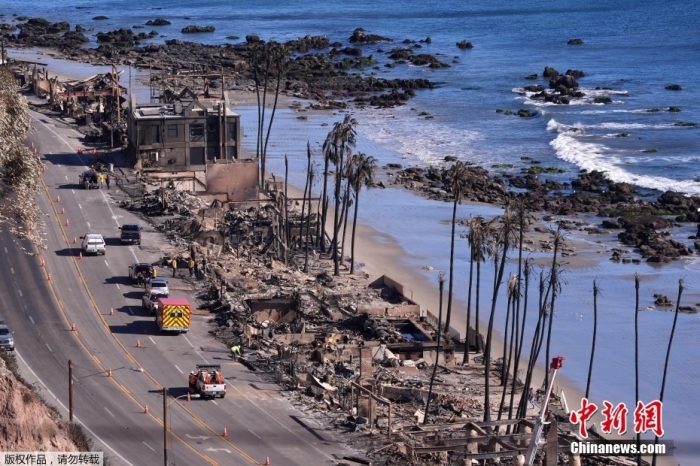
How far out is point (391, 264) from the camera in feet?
271

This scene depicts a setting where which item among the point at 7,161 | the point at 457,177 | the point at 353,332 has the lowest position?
the point at 353,332

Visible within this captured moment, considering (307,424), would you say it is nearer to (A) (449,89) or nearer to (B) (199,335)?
(B) (199,335)

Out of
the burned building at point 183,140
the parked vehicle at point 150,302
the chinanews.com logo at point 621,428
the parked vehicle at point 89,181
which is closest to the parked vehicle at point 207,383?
the parked vehicle at point 150,302

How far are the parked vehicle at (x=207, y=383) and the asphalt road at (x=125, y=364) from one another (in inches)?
15.1

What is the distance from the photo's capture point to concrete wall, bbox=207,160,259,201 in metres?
89.8

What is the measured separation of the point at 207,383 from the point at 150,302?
12.0 m

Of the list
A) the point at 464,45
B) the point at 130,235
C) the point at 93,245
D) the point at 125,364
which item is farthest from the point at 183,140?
the point at 464,45

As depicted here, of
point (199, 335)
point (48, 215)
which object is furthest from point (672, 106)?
point (199, 335)

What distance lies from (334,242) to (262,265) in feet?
18.3

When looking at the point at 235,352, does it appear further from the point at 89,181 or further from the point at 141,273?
the point at 89,181

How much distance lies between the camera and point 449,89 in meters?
155

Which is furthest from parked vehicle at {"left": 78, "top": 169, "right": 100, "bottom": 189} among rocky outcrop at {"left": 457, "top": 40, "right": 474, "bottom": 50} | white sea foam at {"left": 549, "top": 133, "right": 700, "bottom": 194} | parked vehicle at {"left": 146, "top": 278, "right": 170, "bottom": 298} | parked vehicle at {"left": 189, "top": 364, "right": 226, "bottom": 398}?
rocky outcrop at {"left": 457, "top": 40, "right": 474, "bottom": 50}

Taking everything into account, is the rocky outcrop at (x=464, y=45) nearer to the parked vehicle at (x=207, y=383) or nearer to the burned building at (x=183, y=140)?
the burned building at (x=183, y=140)

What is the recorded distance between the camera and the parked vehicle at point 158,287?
6544 centimetres
